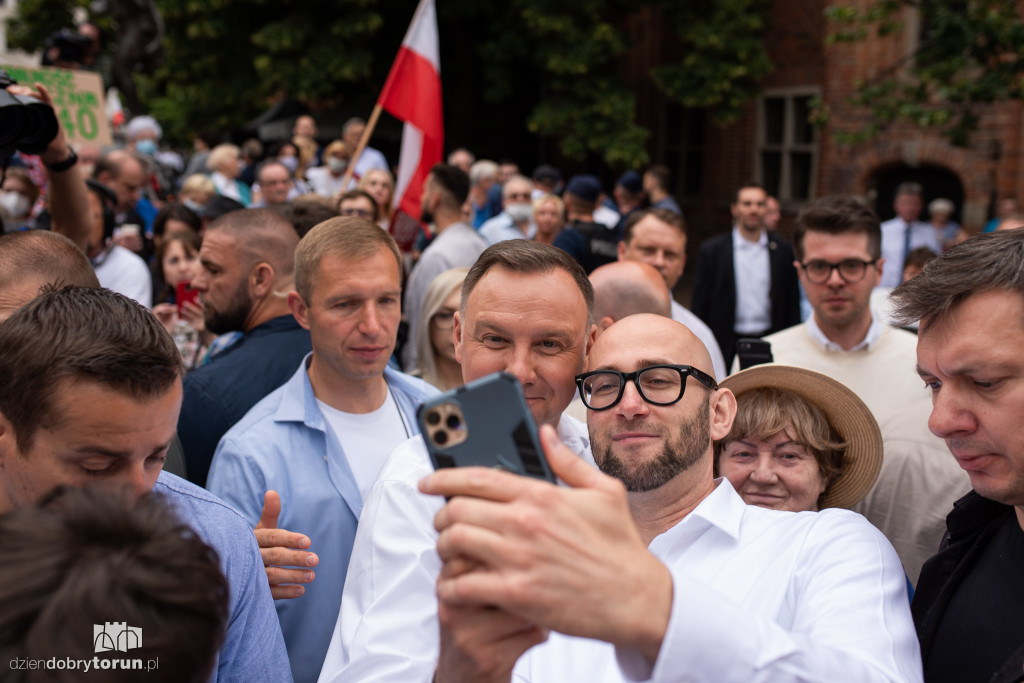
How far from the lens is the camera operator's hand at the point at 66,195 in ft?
11.5

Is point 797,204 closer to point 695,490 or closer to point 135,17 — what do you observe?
point 135,17

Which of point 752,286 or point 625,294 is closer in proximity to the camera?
point 625,294

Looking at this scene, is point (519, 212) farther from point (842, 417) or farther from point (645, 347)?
point (645, 347)

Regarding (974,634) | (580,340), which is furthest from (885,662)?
(580,340)

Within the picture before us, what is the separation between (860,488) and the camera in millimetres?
2719

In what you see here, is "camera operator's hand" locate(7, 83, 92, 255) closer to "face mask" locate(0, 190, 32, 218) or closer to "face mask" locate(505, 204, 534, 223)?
"face mask" locate(0, 190, 32, 218)

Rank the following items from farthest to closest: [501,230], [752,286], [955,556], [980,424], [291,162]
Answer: [291,162] → [501,230] → [752,286] → [955,556] → [980,424]

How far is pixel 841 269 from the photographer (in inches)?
154

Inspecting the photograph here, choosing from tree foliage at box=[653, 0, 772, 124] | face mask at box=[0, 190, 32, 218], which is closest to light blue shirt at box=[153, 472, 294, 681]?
face mask at box=[0, 190, 32, 218]

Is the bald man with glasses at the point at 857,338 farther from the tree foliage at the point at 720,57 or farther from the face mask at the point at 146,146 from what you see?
the tree foliage at the point at 720,57

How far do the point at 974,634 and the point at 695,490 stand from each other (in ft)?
2.16

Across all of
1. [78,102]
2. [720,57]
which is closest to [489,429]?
[78,102]

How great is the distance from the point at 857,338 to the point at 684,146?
1445cm

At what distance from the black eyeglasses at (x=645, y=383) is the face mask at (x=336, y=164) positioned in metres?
8.33
